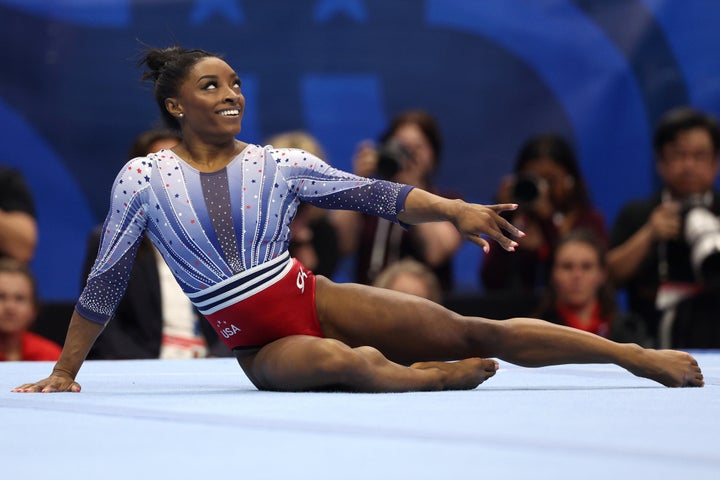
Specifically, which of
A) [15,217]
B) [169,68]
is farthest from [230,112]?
[15,217]

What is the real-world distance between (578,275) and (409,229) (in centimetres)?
79

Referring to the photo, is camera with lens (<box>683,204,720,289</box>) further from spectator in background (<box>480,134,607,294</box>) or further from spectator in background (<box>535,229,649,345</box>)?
spectator in background (<box>480,134,607,294</box>)

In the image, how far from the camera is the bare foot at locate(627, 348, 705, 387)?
295cm

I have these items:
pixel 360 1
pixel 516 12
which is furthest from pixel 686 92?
pixel 360 1

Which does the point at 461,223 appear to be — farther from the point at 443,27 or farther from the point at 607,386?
the point at 443,27

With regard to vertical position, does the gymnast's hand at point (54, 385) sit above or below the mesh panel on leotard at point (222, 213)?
below

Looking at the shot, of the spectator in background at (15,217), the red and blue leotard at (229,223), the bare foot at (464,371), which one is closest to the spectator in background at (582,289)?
the bare foot at (464,371)

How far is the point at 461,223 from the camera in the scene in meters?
2.68

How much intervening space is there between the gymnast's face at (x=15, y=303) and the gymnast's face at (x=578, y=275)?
2.17 metres

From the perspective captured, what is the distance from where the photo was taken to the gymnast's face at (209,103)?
2.96 m

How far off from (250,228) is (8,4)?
3.45 m

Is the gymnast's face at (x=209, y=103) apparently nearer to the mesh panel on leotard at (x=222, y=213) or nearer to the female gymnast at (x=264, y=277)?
the female gymnast at (x=264, y=277)

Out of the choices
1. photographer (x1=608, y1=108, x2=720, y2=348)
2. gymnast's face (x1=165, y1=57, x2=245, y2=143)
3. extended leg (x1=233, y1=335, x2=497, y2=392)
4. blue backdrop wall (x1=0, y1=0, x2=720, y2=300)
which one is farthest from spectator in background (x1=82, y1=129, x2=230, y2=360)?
photographer (x1=608, y1=108, x2=720, y2=348)

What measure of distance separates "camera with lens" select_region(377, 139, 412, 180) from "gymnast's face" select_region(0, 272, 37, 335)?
1527 mm
